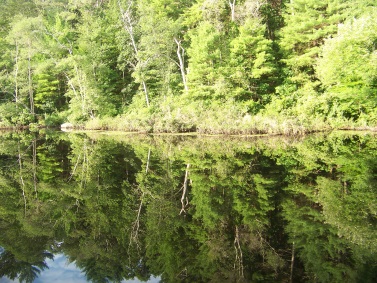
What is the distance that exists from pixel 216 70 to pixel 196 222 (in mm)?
19606

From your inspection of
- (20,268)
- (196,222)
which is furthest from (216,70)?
(20,268)

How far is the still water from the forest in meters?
10.4

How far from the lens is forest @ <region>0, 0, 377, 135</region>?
736 inches

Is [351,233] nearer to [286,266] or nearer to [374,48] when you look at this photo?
[286,266]

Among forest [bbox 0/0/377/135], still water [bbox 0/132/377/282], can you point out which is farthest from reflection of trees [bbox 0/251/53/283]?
forest [bbox 0/0/377/135]

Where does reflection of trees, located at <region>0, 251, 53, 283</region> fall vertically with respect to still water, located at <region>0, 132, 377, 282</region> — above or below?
above

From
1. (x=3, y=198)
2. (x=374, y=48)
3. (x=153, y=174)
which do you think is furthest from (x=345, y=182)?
(x=374, y=48)

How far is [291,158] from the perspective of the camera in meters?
9.72

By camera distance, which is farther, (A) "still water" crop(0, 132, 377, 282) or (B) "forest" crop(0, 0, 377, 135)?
(B) "forest" crop(0, 0, 377, 135)

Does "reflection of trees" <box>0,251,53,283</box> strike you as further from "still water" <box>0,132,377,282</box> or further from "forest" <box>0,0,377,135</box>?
"forest" <box>0,0,377,135</box>

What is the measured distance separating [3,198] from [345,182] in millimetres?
7594

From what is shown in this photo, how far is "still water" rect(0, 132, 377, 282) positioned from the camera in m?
3.63

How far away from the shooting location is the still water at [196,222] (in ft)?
11.9

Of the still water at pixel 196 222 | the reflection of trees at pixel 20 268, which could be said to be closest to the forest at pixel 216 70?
the still water at pixel 196 222
